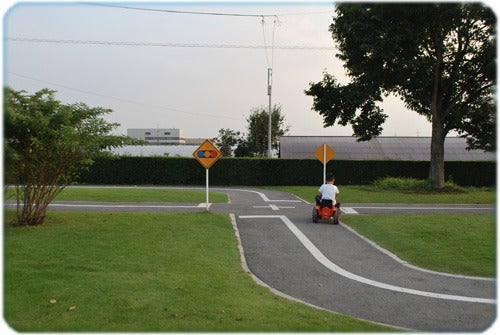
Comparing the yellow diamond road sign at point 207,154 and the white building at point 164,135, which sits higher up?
the white building at point 164,135

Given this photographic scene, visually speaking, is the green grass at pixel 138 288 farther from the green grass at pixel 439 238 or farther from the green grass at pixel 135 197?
the green grass at pixel 135 197

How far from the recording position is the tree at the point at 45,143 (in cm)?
1189

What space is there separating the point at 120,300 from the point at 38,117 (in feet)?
24.0

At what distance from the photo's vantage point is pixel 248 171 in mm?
35312

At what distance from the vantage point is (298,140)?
46.3 m

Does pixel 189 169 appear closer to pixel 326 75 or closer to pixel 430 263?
pixel 326 75

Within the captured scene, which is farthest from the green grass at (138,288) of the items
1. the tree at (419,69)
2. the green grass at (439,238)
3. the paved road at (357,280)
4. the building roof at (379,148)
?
the building roof at (379,148)

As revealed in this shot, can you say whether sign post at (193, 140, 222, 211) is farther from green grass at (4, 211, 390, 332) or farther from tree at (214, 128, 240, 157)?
tree at (214, 128, 240, 157)

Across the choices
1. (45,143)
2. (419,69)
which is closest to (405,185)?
(419,69)

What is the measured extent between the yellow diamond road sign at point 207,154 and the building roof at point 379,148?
2583 centimetres

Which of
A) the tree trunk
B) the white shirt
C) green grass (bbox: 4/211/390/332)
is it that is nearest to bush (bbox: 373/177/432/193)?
the tree trunk

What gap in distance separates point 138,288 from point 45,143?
7089mm

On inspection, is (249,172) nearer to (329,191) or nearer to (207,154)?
(207,154)

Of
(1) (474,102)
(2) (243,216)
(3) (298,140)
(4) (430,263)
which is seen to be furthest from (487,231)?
(3) (298,140)
